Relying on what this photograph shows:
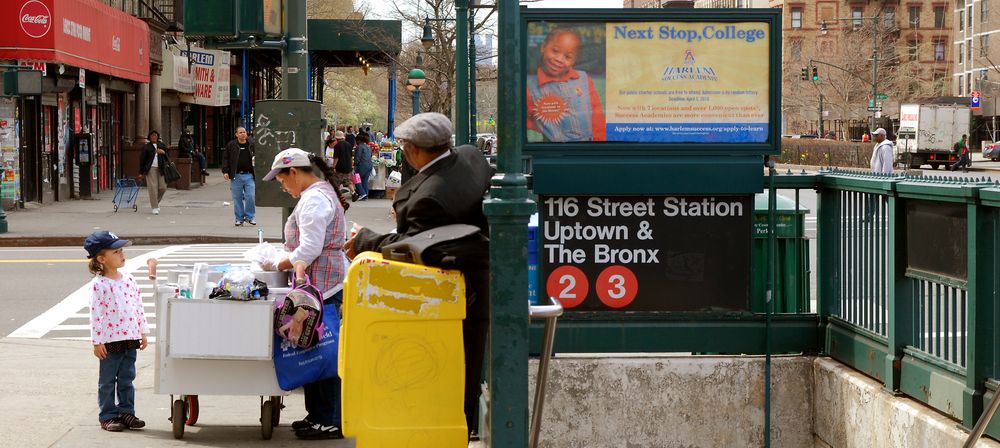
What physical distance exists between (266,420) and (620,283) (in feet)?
7.46

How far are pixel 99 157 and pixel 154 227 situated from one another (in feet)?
37.3

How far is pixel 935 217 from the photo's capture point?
234 inches

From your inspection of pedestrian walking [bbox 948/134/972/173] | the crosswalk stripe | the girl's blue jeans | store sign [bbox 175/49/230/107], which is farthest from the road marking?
pedestrian walking [bbox 948/134/972/173]

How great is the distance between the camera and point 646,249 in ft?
23.5

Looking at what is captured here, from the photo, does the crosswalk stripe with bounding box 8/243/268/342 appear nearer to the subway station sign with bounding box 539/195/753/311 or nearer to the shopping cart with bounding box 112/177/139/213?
the subway station sign with bounding box 539/195/753/311

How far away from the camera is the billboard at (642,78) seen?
715 centimetres

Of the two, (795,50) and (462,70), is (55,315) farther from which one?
(795,50)

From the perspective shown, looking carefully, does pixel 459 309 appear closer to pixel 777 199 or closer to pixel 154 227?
pixel 777 199

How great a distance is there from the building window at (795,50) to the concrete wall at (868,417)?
319 feet

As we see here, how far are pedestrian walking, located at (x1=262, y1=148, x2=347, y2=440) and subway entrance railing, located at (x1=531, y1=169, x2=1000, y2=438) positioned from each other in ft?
4.22

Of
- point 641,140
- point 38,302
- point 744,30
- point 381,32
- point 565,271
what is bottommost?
point 38,302

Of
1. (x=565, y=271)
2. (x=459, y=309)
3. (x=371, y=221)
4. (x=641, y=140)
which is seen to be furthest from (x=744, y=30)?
(x=371, y=221)

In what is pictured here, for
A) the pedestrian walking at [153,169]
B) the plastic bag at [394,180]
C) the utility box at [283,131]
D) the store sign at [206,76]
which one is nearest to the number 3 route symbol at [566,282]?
the utility box at [283,131]

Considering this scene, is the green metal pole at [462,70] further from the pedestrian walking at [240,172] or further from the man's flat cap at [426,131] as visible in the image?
the pedestrian walking at [240,172]
